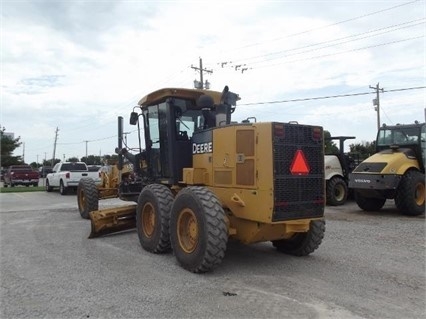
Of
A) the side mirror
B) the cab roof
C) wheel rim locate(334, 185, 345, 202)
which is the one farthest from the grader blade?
wheel rim locate(334, 185, 345, 202)

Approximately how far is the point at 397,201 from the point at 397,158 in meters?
1.29

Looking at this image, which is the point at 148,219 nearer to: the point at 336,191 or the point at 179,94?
the point at 179,94

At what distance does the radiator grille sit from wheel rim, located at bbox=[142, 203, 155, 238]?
275 centimetres

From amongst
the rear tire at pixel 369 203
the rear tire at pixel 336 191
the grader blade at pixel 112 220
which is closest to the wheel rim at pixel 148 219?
the grader blade at pixel 112 220

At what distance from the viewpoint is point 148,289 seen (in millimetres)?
5758

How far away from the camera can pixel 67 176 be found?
24719 mm

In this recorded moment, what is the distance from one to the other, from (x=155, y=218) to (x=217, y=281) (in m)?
2.11

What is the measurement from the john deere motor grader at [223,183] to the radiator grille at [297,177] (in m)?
0.01

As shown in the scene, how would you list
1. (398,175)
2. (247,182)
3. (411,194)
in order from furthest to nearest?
(398,175), (411,194), (247,182)

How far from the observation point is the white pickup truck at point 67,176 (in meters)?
24.6

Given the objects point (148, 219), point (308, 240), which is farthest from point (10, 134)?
point (308, 240)

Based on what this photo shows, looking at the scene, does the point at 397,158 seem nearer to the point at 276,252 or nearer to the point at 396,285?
the point at 276,252

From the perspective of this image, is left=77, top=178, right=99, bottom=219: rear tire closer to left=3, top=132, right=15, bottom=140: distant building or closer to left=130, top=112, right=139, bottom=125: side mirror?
left=130, top=112, right=139, bottom=125: side mirror

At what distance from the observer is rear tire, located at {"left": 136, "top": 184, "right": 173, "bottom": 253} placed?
7.67m
